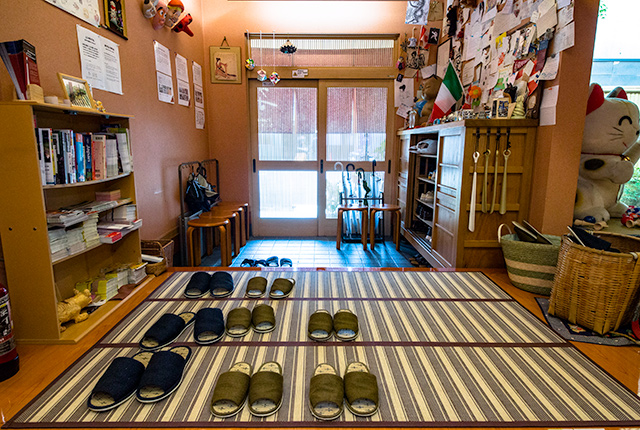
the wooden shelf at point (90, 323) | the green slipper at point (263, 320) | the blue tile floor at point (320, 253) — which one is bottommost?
the blue tile floor at point (320, 253)

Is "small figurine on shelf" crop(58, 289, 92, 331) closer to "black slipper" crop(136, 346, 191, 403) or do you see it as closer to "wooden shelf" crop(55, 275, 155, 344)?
"wooden shelf" crop(55, 275, 155, 344)

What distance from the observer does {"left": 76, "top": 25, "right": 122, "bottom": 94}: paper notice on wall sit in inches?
81.8

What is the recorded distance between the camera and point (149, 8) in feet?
9.03

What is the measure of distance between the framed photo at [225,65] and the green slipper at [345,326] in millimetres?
3483

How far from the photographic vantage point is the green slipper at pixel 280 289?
1.98 meters

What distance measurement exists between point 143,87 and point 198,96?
51.6 inches

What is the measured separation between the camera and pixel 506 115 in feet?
8.14

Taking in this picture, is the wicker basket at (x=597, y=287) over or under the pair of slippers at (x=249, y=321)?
over

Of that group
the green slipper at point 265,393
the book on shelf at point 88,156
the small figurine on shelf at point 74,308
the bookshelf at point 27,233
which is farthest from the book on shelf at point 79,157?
the green slipper at point 265,393

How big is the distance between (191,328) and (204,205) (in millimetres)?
2177

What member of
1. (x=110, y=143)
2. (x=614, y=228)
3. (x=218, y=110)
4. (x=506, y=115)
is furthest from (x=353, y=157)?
(x=110, y=143)

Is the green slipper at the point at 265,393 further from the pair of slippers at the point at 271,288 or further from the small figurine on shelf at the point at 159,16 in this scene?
the small figurine on shelf at the point at 159,16

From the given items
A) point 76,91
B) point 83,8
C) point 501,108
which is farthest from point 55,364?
point 501,108

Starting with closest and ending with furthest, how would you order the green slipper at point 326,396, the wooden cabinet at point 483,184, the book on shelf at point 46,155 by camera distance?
the green slipper at point 326,396 → the book on shelf at point 46,155 → the wooden cabinet at point 483,184
